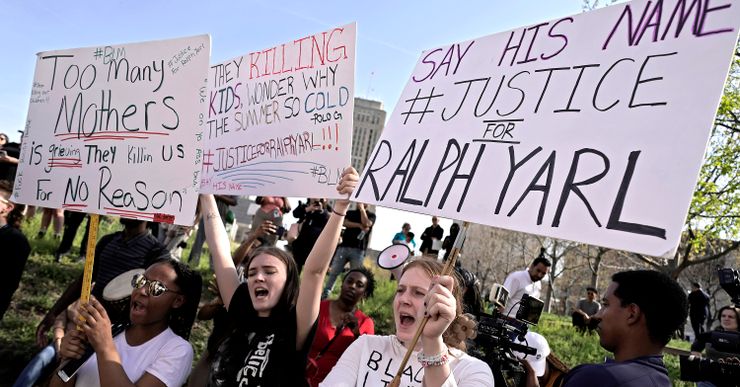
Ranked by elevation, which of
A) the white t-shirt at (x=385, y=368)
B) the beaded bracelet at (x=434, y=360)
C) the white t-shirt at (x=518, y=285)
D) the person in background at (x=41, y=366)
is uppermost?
the beaded bracelet at (x=434, y=360)

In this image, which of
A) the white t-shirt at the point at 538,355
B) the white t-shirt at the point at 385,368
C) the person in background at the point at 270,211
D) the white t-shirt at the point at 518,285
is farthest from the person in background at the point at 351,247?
the white t-shirt at the point at 385,368

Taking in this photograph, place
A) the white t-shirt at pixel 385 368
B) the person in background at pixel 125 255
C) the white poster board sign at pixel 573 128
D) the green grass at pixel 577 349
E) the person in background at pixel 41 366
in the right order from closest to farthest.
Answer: the white poster board sign at pixel 573 128, the white t-shirt at pixel 385 368, the person in background at pixel 41 366, the person in background at pixel 125 255, the green grass at pixel 577 349

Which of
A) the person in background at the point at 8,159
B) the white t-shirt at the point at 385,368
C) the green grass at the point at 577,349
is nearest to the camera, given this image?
the white t-shirt at the point at 385,368

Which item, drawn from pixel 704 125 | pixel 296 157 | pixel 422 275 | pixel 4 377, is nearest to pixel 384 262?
pixel 296 157

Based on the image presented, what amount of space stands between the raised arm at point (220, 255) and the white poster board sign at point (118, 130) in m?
0.40

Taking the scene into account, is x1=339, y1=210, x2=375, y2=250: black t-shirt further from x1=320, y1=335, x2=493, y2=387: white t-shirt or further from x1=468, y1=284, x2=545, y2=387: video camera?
x1=320, y1=335, x2=493, y2=387: white t-shirt

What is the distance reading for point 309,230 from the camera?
7.93 metres

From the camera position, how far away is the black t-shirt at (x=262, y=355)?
2.60 meters

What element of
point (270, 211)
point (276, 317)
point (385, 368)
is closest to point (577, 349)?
point (270, 211)

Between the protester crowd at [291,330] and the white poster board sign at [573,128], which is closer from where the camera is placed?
the white poster board sign at [573,128]

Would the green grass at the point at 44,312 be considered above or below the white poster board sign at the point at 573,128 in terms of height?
below

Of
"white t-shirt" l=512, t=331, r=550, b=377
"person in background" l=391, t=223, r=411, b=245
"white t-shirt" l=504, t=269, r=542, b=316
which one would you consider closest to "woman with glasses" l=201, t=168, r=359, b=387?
"white t-shirt" l=512, t=331, r=550, b=377

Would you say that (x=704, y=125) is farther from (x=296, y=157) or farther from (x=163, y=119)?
(x=163, y=119)

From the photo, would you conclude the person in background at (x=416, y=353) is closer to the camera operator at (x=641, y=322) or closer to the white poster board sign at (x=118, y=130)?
the camera operator at (x=641, y=322)
